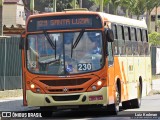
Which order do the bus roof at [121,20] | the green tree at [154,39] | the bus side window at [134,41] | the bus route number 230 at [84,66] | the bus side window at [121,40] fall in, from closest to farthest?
the bus route number 230 at [84,66] < the bus roof at [121,20] < the bus side window at [121,40] < the bus side window at [134,41] < the green tree at [154,39]

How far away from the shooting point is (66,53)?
18.6m

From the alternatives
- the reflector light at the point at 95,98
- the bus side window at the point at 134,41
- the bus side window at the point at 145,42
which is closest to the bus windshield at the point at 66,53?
the reflector light at the point at 95,98

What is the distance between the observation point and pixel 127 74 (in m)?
21.8

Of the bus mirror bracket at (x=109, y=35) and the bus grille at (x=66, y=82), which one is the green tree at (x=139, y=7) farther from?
the bus grille at (x=66, y=82)

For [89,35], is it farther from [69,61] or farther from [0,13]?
[0,13]

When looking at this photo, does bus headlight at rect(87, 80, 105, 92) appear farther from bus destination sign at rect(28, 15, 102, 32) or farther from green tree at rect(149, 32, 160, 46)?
green tree at rect(149, 32, 160, 46)

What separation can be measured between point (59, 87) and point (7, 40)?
12419 mm

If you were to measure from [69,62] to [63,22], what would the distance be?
124 cm

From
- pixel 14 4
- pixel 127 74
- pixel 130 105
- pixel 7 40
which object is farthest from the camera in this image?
pixel 14 4

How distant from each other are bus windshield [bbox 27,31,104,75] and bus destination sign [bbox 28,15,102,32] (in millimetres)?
216

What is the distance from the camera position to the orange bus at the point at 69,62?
18.3 metres

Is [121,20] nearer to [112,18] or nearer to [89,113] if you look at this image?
[112,18]

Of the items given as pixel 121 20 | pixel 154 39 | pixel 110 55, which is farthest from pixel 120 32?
pixel 154 39

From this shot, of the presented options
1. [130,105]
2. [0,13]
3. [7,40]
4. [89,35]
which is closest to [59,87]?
[89,35]
